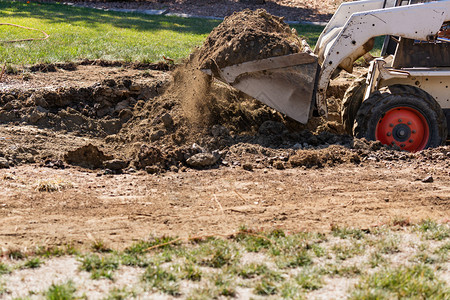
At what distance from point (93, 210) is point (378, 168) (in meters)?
3.76

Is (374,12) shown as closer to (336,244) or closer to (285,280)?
(336,244)

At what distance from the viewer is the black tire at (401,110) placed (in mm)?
7684

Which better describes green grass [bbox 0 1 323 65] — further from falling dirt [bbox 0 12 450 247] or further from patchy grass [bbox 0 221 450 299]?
patchy grass [bbox 0 221 450 299]

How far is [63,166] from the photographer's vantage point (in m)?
7.26

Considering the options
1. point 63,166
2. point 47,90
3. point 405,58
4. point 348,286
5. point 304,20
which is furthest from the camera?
point 304,20

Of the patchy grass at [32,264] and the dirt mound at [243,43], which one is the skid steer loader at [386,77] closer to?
the dirt mound at [243,43]

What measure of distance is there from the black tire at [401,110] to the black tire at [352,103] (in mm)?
854

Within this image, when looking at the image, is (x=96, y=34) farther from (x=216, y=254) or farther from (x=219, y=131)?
(x=216, y=254)

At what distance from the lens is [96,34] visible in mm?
16094

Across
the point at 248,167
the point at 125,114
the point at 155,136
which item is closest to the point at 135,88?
the point at 125,114

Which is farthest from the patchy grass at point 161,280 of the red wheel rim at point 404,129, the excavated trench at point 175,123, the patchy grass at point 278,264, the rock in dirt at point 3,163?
the red wheel rim at point 404,129

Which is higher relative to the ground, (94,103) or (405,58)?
(405,58)

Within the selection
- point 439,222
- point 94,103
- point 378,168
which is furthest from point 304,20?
point 439,222

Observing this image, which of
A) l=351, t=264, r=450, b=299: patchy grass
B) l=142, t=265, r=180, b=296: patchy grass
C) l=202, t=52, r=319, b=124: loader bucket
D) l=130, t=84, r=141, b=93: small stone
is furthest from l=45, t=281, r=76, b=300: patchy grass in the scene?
l=130, t=84, r=141, b=93: small stone
